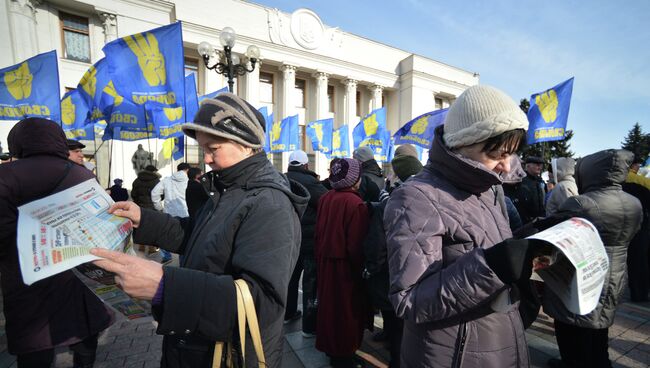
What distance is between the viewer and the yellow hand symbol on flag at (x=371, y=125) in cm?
1332

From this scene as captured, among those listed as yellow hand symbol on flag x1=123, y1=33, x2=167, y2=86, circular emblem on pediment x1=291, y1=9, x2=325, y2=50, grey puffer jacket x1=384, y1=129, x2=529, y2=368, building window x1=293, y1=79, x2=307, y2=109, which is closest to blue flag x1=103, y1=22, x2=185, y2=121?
yellow hand symbol on flag x1=123, y1=33, x2=167, y2=86

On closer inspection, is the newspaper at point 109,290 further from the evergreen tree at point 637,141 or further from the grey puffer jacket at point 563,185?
the evergreen tree at point 637,141

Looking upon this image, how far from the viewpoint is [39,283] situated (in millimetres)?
2084

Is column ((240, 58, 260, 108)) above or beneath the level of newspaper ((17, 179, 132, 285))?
above

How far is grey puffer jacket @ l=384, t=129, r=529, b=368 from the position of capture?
1219 mm

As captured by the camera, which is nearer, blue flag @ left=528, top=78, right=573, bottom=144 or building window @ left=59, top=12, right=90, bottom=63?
blue flag @ left=528, top=78, right=573, bottom=144

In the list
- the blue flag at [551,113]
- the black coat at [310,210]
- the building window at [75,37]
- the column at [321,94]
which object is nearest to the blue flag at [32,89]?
the black coat at [310,210]

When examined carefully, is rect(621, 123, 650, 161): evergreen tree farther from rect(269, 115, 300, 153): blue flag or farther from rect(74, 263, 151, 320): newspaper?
rect(74, 263, 151, 320): newspaper

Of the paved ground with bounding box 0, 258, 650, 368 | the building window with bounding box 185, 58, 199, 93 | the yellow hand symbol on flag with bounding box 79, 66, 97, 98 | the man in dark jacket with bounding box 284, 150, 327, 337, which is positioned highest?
the building window with bounding box 185, 58, 199, 93

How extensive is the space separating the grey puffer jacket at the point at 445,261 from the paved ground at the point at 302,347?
6.53ft

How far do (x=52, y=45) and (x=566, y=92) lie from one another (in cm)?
2359

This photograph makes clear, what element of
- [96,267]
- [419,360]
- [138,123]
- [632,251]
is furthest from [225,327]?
[138,123]

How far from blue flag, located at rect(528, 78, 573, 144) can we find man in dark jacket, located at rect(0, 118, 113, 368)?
29.8ft

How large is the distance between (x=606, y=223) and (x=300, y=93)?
25641 mm
